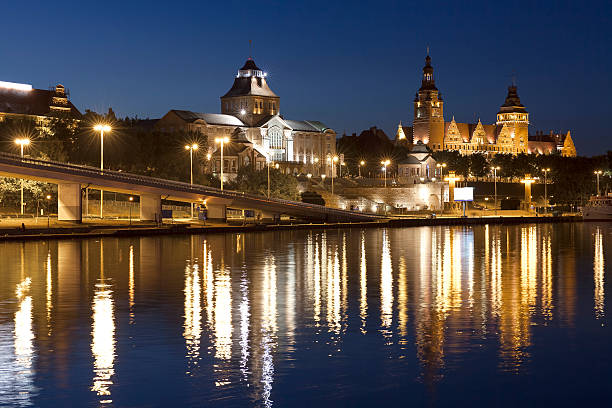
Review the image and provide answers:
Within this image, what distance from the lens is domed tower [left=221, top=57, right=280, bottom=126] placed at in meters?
192

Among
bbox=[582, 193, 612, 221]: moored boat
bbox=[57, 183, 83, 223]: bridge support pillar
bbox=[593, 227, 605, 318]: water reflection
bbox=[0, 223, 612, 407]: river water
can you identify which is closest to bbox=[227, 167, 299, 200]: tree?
bbox=[582, 193, 612, 221]: moored boat

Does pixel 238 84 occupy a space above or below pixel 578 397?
above

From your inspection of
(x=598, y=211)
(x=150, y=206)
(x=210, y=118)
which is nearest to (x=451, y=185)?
(x=598, y=211)

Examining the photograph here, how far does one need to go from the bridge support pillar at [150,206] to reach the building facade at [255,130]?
77.7 meters

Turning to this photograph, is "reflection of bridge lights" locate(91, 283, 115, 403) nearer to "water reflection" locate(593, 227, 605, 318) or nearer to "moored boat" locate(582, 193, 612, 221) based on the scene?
"water reflection" locate(593, 227, 605, 318)

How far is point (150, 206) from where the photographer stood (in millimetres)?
82688

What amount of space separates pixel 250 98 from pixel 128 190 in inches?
4527

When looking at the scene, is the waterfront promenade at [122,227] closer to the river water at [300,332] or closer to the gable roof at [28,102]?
the river water at [300,332]

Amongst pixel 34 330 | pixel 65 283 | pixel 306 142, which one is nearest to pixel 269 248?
pixel 65 283

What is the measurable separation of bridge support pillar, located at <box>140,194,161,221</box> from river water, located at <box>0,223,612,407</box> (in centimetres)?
3245

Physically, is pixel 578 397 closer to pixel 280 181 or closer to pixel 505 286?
pixel 505 286

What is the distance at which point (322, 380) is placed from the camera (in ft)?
67.2

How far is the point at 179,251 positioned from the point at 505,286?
24.4 metres

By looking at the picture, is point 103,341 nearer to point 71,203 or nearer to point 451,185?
point 71,203
